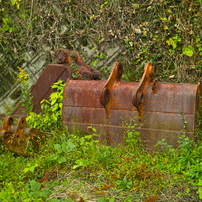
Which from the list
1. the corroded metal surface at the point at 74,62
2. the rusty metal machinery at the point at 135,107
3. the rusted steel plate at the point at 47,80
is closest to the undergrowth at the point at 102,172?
the rusty metal machinery at the point at 135,107

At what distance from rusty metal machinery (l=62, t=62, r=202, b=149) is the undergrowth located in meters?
0.12

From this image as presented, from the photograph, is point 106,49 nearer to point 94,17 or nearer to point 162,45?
point 94,17

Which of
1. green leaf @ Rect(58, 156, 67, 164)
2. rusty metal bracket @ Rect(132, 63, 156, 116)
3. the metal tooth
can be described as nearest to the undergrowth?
green leaf @ Rect(58, 156, 67, 164)

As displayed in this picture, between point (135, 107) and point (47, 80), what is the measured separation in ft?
4.99

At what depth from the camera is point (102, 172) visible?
255 centimetres

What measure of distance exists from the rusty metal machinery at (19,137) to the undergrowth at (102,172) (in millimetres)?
97

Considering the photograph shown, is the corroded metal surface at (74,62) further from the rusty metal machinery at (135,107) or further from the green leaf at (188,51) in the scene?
the green leaf at (188,51)

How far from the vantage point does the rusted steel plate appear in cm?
388

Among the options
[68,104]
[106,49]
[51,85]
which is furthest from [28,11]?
[68,104]

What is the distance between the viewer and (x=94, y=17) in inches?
208

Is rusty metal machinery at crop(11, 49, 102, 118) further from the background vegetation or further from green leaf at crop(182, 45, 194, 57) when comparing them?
green leaf at crop(182, 45, 194, 57)

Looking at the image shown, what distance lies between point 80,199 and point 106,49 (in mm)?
3666

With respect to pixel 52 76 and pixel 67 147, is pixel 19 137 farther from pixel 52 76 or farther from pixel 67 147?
pixel 52 76

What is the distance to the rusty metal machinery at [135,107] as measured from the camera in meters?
2.97
